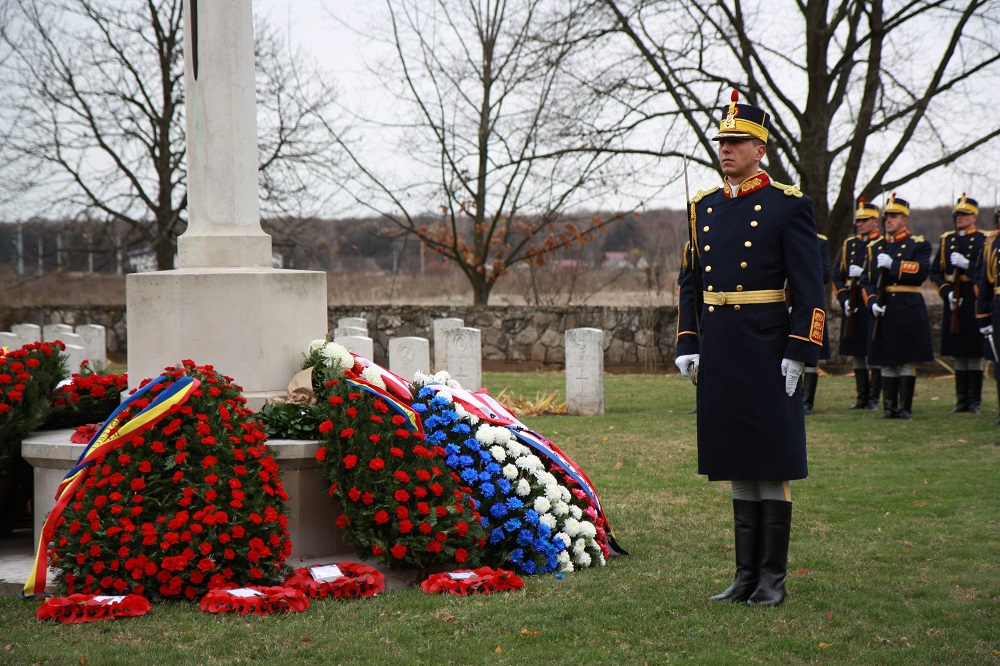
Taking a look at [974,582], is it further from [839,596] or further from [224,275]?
[224,275]

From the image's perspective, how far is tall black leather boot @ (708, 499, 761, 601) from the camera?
4.36 meters

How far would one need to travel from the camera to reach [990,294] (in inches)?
383

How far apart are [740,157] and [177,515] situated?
289 centimetres

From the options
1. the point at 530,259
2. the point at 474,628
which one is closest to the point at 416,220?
the point at 530,259

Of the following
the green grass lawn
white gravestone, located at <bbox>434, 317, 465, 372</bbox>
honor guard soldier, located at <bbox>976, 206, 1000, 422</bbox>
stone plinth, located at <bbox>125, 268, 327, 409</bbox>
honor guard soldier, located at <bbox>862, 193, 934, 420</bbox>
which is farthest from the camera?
white gravestone, located at <bbox>434, 317, 465, 372</bbox>

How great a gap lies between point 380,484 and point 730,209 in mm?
2026

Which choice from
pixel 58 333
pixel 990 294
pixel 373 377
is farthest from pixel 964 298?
pixel 58 333

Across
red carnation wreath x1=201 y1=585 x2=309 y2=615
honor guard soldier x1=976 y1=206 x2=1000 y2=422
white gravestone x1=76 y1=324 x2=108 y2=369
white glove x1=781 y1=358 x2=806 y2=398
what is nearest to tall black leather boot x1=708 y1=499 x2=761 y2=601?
white glove x1=781 y1=358 x2=806 y2=398

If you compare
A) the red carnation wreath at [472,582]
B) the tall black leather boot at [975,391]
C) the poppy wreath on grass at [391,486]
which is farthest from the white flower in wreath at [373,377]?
the tall black leather boot at [975,391]

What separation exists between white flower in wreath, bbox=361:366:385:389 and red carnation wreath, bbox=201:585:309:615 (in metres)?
1.18

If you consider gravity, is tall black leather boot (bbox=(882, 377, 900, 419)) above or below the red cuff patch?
below

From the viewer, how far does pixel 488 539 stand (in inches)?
194

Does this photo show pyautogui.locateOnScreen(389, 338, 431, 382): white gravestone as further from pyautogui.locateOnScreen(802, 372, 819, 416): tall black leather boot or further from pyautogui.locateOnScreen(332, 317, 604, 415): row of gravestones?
pyautogui.locateOnScreen(802, 372, 819, 416): tall black leather boot

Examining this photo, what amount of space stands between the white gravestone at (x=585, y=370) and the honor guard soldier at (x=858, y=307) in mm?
2961
